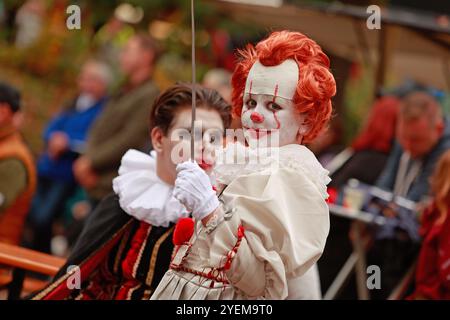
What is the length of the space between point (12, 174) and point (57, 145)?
5.92 feet

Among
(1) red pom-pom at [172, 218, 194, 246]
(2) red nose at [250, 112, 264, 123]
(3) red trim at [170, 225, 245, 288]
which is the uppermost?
(2) red nose at [250, 112, 264, 123]

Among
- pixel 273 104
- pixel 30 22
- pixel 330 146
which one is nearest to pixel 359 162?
pixel 330 146

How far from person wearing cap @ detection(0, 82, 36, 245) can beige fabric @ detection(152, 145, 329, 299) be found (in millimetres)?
2340

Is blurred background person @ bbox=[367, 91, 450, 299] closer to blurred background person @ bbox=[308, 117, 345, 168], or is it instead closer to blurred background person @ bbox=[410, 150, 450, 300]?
blurred background person @ bbox=[410, 150, 450, 300]

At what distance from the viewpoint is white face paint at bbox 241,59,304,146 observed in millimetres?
2691

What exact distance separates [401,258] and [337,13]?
2.20 m

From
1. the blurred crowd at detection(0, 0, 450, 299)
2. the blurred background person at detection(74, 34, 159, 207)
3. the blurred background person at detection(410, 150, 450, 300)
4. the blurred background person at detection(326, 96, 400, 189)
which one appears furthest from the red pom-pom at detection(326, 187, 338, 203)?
the blurred background person at detection(74, 34, 159, 207)

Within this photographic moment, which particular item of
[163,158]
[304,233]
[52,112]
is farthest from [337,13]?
[52,112]

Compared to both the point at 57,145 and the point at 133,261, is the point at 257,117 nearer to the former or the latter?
the point at 133,261

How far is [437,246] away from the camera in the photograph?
4.16 metres

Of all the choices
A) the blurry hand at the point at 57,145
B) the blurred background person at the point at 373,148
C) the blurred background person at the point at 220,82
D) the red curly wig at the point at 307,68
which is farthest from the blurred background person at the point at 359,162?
the red curly wig at the point at 307,68

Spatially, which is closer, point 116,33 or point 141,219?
point 141,219

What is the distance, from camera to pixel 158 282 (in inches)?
123

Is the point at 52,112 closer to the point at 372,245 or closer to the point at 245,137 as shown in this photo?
the point at 372,245
